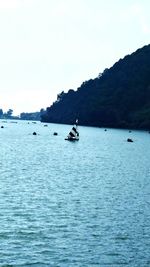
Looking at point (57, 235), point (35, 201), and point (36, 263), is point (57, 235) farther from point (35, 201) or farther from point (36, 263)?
point (35, 201)

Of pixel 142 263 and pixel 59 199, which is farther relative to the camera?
pixel 59 199

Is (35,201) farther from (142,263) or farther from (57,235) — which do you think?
(142,263)

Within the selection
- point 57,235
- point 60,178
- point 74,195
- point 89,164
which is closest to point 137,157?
point 89,164

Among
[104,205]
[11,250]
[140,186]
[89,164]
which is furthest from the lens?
[89,164]

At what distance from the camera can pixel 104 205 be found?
58.2 metres

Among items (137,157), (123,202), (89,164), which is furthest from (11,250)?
(137,157)

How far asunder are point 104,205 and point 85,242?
1625cm

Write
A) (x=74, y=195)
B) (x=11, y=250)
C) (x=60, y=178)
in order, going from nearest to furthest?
(x=11, y=250) → (x=74, y=195) → (x=60, y=178)

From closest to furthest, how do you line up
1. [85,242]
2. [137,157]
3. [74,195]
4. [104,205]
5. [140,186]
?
1. [85,242]
2. [104,205]
3. [74,195]
4. [140,186]
5. [137,157]

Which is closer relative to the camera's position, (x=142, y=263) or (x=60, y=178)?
(x=142, y=263)

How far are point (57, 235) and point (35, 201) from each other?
49.6 ft

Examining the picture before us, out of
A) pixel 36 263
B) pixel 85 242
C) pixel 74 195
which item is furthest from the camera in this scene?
pixel 74 195

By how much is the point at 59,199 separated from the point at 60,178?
22.6 metres

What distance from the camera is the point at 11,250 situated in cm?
3903
